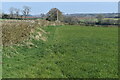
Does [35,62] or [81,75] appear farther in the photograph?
[35,62]

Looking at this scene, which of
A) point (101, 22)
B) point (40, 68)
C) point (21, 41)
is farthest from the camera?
point (101, 22)

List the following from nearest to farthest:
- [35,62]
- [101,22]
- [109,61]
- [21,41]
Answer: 1. [35,62]
2. [109,61]
3. [21,41]
4. [101,22]

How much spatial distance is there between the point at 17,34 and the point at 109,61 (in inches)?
261

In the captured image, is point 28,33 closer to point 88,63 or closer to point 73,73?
point 88,63

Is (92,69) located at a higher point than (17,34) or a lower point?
lower

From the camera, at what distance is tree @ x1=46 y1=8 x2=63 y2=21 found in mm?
55044

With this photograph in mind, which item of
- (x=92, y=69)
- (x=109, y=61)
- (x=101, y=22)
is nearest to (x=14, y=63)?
(x=92, y=69)

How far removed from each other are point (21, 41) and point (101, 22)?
46.8m

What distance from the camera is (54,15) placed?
56.4m

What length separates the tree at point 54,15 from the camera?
181 feet

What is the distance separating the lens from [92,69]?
362 inches

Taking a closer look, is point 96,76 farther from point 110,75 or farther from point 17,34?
point 17,34

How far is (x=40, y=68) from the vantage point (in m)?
9.16

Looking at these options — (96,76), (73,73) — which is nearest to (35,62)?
(73,73)
